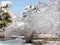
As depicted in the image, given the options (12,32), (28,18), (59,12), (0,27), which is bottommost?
(0,27)

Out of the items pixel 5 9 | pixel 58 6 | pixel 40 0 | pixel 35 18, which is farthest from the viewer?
pixel 5 9

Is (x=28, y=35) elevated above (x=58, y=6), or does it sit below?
below

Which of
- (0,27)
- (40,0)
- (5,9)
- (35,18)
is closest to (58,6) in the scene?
(40,0)

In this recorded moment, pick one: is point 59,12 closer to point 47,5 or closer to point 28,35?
point 47,5

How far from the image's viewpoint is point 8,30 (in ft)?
53.5

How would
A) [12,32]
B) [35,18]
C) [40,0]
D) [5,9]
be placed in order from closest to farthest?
[40,0], [35,18], [12,32], [5,9]

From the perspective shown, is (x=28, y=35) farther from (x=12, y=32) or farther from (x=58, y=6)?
(x=58, y=6)

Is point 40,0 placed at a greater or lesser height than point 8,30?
greater

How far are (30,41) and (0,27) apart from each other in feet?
37.9

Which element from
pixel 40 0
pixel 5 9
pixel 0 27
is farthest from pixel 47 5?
pixel 5 9

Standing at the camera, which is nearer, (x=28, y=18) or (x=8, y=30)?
(x=28, y=18)

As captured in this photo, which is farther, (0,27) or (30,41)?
(0,27)

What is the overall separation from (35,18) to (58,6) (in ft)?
24.7

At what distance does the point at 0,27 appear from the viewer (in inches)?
1062
